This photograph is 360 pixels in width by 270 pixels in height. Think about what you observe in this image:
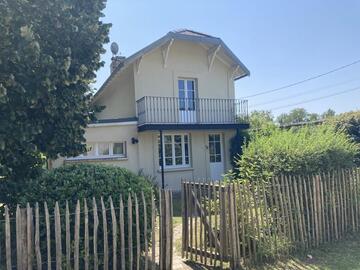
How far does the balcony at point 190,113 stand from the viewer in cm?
1711

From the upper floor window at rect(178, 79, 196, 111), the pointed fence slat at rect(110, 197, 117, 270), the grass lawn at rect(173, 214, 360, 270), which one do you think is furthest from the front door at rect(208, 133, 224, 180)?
the pointed fence slat at rect(110, 197, 117, 270)

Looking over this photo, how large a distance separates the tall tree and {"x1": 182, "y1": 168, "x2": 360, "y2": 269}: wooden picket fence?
8.15 ft

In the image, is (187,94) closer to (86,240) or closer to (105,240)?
(105,240)

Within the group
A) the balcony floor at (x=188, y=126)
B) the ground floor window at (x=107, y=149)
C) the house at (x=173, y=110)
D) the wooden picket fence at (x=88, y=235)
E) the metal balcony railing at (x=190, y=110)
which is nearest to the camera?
the wooden picket fence at (x=88, y=235)

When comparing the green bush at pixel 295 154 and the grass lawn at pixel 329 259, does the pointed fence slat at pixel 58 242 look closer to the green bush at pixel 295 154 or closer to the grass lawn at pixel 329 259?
the grass lawn at pixel 329 259

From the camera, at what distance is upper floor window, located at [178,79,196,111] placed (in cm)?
1878

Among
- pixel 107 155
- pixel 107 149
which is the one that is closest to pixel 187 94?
pixel 107 149

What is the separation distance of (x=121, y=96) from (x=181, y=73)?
132 inches

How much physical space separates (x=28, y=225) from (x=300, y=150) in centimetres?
527

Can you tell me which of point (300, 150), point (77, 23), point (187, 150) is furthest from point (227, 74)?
point (77, 23)

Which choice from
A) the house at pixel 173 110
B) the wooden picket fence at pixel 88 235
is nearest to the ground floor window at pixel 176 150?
the house at pixel 173 110

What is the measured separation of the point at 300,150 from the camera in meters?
7.43

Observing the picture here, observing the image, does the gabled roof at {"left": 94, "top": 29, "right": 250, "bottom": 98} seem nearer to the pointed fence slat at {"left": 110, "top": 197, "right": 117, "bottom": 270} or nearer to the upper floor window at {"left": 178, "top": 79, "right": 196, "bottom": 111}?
the upper floor window at {"left": 178, "top": 79, "right": 196, "bottom": 111}

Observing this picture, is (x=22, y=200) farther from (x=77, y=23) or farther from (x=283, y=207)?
(x=283, y=207)
